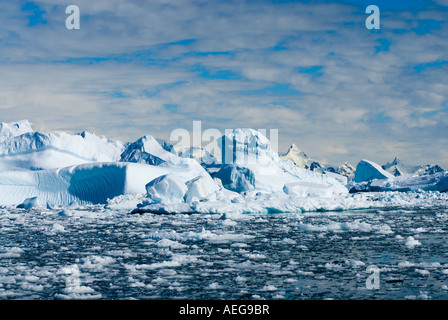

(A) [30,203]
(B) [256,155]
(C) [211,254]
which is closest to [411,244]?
(C) [211,254]

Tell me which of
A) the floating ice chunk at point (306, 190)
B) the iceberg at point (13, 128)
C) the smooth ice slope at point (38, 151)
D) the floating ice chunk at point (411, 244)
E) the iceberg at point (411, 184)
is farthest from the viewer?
the iceberg at point (411, 184)

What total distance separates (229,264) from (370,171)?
48.8 metres

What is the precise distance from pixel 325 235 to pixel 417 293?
6194 mm

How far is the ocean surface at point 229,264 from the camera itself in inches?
246

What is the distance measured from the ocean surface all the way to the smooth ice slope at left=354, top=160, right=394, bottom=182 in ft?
134

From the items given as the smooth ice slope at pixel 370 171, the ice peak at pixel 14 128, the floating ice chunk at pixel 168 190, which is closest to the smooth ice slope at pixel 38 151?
the ice peak at pixel 14 128

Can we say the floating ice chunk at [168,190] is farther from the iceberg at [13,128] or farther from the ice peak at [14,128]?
the ice peak at [14,128]

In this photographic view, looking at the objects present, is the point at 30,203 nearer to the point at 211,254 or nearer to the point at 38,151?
the point at 38,151

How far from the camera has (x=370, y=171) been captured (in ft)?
178

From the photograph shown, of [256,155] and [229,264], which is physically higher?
[256,155]

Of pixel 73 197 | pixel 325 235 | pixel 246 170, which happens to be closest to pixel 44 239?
pixel 325 235

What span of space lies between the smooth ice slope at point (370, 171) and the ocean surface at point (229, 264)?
40946 millimetres

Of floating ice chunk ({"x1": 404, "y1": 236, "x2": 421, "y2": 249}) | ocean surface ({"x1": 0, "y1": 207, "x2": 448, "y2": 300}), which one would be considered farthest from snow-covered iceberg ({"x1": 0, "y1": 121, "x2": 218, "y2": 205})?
floating ice chunk ({"x1": 404, "y1": 236, "x2": 421, "y2": 249})
